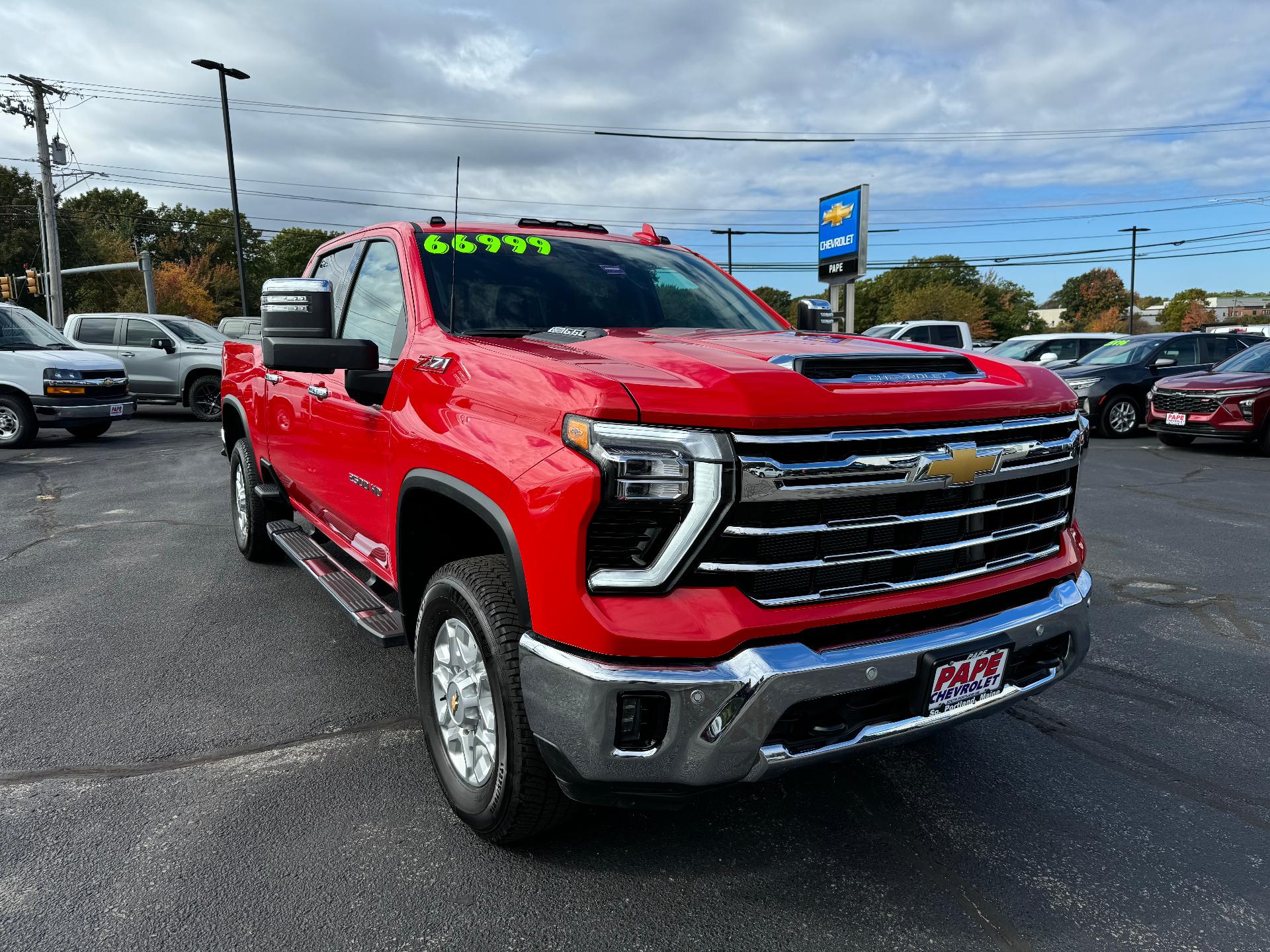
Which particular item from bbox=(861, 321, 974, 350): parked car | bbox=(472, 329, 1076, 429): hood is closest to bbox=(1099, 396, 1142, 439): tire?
bbox=(861, 321, 974, 350): parked car

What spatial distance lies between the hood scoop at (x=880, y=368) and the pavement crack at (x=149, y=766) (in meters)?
2.13

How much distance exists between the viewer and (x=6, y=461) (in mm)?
11156

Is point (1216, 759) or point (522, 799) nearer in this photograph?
point (522, 799)

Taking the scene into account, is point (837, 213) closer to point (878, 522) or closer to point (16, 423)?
point (16, 423)

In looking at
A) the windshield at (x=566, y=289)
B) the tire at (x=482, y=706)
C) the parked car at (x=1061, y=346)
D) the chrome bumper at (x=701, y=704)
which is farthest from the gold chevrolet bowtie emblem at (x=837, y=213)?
the chrome bumper at (x=701, y=704)

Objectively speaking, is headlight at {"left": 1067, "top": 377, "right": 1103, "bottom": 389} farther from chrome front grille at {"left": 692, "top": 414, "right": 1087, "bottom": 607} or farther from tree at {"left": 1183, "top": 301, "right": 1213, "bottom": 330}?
tree at {"left": 1183, "top": 301, "right": 1213, "bottom": 330}

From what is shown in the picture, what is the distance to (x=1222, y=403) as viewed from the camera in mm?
11719

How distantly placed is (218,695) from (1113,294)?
449 feet

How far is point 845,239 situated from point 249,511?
606 inches

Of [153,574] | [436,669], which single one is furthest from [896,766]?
[153,574]

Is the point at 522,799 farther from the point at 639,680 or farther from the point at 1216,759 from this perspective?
the point at 1216,759

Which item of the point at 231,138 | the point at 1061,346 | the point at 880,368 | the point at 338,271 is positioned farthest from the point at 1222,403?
the point at 231,138

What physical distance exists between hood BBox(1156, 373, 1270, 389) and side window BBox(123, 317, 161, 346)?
1675 cm

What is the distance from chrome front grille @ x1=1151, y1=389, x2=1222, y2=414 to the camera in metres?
11.9
